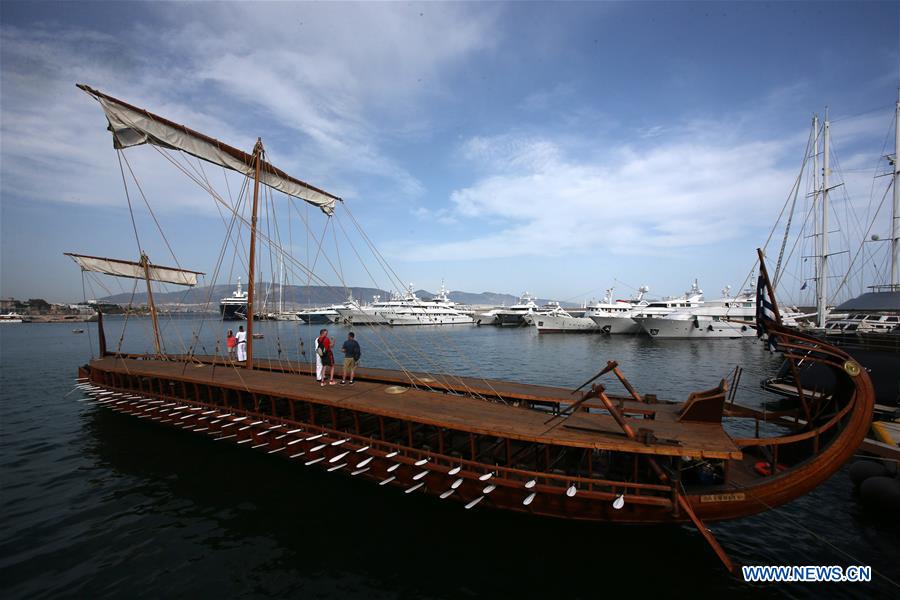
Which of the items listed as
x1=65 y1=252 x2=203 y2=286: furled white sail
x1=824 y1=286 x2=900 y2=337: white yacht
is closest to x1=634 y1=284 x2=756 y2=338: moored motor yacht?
x1=824 y1=286 x2=900 y2=337: white yacht

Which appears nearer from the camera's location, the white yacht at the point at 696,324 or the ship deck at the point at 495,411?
the ship deck at the point at 495,411

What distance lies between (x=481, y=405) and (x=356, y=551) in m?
4.01

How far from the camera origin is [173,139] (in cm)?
1239

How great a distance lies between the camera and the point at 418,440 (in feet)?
32.8

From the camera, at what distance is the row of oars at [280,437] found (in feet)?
23.3

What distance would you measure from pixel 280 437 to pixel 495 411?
556cm

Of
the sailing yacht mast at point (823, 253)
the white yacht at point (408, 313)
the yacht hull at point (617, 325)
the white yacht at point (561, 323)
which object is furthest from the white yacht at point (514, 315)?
the sailing yacht mast at point (823, 253)

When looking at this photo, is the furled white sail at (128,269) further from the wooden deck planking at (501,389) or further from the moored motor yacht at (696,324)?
the moored motor yacht at (696,324)

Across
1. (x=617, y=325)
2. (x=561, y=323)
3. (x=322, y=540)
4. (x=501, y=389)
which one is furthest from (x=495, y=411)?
(x=561, y=323)

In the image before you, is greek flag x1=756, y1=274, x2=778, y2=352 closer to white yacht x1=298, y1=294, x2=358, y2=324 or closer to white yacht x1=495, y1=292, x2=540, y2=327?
white yacht x1=495, y1=292, x2=540, y2=327

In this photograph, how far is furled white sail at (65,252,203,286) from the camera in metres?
18.4

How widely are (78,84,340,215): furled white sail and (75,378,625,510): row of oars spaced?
888cm

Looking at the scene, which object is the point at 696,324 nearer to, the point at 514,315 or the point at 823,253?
the point at 823,253

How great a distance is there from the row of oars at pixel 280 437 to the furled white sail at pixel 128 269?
8672mm
